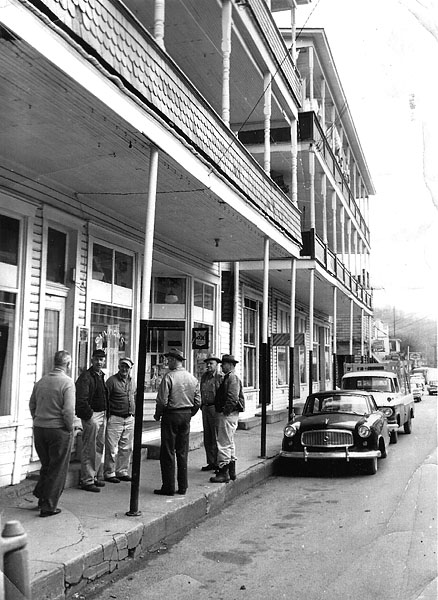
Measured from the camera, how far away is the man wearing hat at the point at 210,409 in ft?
31.5

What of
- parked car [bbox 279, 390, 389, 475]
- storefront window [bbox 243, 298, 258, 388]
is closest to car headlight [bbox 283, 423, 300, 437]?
parked car [bbox 279, 390, 389, 475]

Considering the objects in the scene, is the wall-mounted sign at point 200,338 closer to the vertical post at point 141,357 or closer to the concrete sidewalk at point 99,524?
the concrete sidewalk at point 99,524

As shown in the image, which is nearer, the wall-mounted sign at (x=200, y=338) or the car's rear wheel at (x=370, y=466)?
the car's rear wheel at (x=370, y=466)

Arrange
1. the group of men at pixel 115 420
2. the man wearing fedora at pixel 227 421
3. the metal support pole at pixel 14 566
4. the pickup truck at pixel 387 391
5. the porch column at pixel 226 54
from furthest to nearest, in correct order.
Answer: the pickup truck at pixel 387 391 < the porch column at pixel 226 54 < the man wearing fedora at pixel 227 421 < the group of men at pixel 115 420 < the metal support pole at pixel 14 566

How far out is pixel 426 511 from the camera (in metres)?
7.66

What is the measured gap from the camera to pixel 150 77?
269 inches

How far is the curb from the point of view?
16.0 ft

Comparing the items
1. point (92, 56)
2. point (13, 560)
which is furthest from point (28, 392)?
point (13, 560)

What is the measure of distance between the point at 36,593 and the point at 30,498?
2.94 meters

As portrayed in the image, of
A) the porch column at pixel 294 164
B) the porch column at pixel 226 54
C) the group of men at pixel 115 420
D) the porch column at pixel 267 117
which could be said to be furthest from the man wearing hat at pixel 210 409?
the porch column at pixel 294 164

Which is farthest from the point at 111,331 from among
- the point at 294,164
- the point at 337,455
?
the point at 294,164

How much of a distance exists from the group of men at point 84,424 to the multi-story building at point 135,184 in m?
0.82

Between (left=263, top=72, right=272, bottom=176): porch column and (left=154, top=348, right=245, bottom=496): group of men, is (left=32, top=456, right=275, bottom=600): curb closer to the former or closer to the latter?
(left=154, top=348, right=245, bottom=496): group of men

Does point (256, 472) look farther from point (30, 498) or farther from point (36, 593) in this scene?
point (36, 593)
